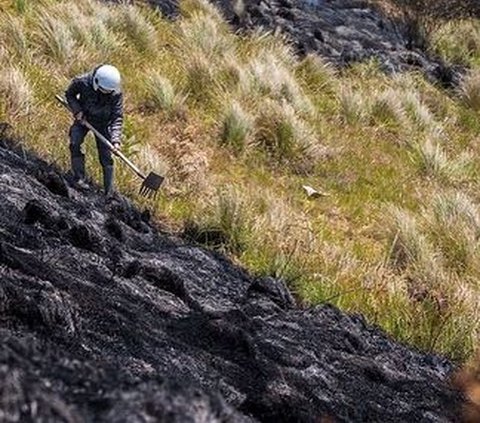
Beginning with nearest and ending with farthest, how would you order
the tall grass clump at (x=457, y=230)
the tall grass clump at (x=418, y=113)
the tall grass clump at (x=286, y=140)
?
the tall grass clump at (x=457, y=230)
the tall grass clump at (x=286, y=140)
the tall grass clump at (x=418, y=113)

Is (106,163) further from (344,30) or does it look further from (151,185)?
(344,30)

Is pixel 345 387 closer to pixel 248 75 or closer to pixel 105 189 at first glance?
pixel 105 189

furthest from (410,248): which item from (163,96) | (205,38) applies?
(205,38)

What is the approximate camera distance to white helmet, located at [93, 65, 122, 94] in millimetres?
7890

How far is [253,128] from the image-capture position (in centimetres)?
1136

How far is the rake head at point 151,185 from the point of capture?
8320 mm

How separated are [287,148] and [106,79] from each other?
3842 mm

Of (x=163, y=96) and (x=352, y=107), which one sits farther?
(x=352, y=107)

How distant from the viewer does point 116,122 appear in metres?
8.32

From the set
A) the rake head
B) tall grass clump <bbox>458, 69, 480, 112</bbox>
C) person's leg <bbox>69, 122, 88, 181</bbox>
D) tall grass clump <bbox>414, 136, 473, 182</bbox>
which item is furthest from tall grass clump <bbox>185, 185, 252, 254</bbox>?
Answer: tall grass clump <bbox>458, 69, 480, 112</bbox>

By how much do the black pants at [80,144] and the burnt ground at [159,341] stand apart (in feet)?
3.79

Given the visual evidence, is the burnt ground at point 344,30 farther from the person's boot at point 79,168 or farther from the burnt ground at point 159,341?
the burnt ground at point 159,341

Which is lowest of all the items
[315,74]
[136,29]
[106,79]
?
[315,74]

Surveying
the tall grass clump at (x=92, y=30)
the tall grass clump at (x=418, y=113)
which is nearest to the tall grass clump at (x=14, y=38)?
the tall grass clump at (x=92, y=30)
